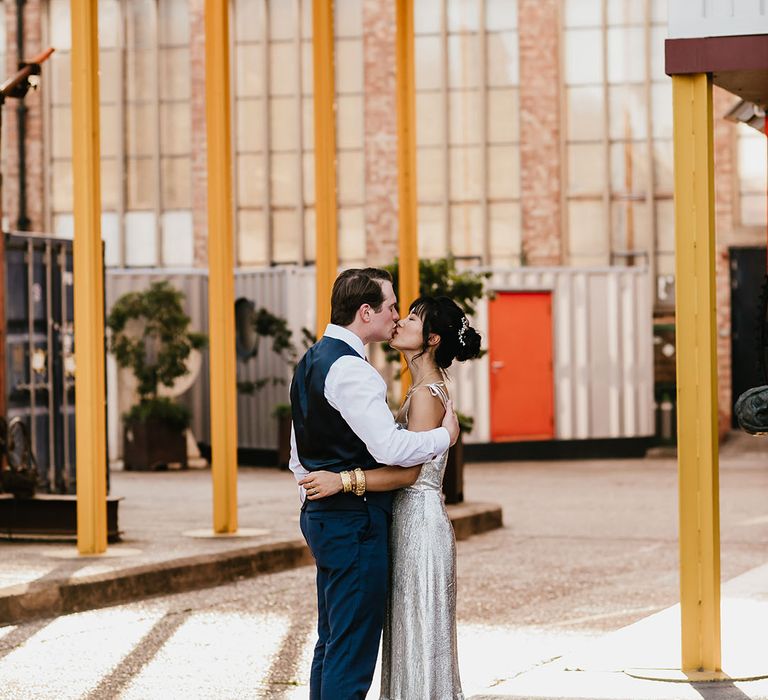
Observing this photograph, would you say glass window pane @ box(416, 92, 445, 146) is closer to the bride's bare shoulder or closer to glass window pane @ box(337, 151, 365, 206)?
glass window pane @ box(337, 151, 365, 206)

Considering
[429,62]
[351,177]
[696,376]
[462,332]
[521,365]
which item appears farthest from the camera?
[351,177]

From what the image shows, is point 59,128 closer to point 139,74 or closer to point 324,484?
point 139,74

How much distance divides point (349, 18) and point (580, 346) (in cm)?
765

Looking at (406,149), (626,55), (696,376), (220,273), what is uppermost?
(626,55)

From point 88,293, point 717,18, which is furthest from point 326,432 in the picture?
point 88,293

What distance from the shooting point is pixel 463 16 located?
2734cm

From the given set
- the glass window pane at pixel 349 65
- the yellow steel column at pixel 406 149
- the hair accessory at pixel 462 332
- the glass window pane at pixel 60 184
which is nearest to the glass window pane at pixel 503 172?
the glass window pane at pixel 349 65

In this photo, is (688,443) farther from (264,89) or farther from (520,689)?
(264,89)

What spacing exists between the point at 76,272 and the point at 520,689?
5180 millimetres

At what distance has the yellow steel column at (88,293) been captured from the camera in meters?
10.5

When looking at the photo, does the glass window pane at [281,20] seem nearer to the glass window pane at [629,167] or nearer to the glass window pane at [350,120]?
the glass window pane at [350,120]

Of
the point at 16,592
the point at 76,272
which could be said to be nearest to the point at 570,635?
the point at 16,592

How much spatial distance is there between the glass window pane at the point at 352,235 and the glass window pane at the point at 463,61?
247 cm

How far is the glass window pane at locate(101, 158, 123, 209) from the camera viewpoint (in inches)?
1123
